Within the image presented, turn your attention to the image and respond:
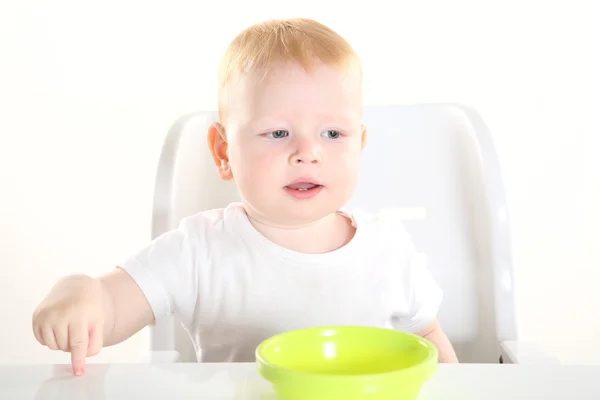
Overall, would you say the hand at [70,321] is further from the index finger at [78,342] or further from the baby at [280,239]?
the baby at [280,239]

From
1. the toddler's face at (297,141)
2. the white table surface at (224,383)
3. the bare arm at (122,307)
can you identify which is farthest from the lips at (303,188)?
the white table surface at (224,383)

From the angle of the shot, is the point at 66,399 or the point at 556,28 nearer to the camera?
the point at 66,399

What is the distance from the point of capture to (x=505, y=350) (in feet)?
3.63

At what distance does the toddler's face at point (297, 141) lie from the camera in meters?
0.98

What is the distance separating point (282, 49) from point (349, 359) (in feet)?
1.60

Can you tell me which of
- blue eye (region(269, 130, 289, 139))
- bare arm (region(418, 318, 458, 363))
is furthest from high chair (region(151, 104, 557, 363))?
blue eye (region(269, 130, 289, 139))

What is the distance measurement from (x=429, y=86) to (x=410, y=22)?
0.18m

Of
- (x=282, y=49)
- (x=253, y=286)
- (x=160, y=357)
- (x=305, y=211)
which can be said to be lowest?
(x=160, y=357)

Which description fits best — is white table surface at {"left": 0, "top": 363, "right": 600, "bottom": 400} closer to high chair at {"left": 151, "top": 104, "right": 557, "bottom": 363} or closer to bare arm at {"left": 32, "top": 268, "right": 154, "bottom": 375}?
bare arm at {"left": 32, "top": 268, "right": 154, "bottom": 375}

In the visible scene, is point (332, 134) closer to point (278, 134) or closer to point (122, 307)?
point (278, 134)

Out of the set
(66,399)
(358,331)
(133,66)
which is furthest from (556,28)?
(66,399)

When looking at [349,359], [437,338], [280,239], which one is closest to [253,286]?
[280,239]

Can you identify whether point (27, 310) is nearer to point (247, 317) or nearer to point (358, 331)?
point (247, 317)

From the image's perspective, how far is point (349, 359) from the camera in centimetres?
66
